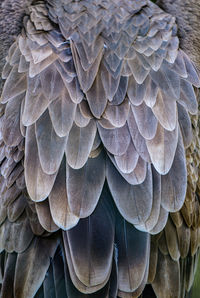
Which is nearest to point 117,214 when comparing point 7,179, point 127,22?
point 7,179

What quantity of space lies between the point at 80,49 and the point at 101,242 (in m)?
1.35

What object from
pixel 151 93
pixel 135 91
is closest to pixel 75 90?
pixel 135 91

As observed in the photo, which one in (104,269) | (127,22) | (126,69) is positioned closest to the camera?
(104,269)

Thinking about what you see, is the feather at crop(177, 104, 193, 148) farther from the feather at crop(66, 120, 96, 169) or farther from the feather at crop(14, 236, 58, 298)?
the feather at crop(14, 236, 58, 298)

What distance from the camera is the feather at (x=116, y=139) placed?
3719 mm

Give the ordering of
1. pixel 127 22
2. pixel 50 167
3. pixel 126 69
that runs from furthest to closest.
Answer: pixel 127 22
pixel 126 69
pixel 50 167

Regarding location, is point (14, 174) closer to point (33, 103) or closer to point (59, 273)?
point (33, 103)

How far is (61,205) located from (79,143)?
1.31 ft

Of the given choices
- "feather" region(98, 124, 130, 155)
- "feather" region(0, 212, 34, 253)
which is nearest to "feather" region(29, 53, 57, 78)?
"feather" region(98, 124, 130, 155)

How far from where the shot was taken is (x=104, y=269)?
11.3 ft

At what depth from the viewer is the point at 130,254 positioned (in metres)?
3.53

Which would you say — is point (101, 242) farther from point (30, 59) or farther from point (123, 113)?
point (30, 59)

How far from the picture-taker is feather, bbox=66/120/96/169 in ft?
12.1

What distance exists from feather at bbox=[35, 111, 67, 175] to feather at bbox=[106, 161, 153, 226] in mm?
301
